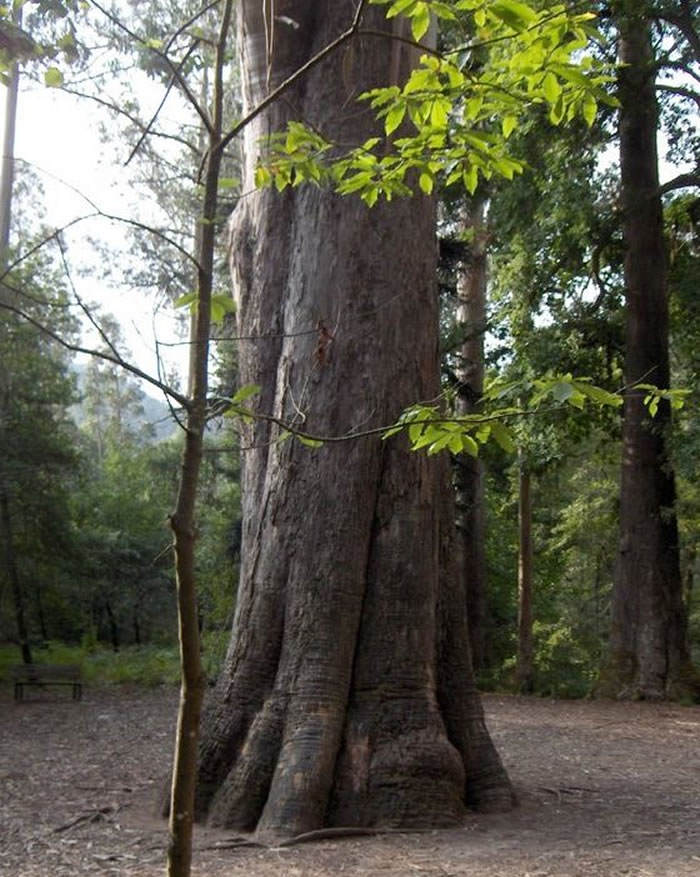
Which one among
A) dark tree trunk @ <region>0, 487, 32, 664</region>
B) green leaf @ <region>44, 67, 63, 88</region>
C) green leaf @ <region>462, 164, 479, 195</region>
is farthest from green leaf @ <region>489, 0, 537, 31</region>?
dark tree trunk @ <region>0, 487, 32, 664</region>

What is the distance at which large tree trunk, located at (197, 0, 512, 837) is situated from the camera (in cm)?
578

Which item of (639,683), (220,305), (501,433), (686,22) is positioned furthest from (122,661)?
(501,433)

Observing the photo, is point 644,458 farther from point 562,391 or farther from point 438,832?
point 562,391

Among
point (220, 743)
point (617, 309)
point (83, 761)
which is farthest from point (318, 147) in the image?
point (617, 309)

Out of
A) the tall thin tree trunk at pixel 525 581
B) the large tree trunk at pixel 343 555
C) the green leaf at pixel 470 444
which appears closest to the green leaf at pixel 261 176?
the green leaf at pixel 470 444

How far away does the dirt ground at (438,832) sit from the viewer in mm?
5031

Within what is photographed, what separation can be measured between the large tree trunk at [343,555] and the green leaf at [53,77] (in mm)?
2853

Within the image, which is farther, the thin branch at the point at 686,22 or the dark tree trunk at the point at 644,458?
the dark tree trunk at the point at 644,458

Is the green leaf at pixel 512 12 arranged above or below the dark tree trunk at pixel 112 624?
above

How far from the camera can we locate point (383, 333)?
6410 mm

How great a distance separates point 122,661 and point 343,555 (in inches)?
564

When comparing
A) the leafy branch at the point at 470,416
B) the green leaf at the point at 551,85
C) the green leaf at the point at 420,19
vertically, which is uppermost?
the green leaf at the point at 420,19

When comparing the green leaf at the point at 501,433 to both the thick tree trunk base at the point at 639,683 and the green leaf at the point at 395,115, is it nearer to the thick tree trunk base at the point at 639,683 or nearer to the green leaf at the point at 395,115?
the green leaf at the point at 395,115

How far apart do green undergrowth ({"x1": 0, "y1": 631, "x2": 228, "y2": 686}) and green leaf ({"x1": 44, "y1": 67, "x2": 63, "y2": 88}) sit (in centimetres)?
1283
